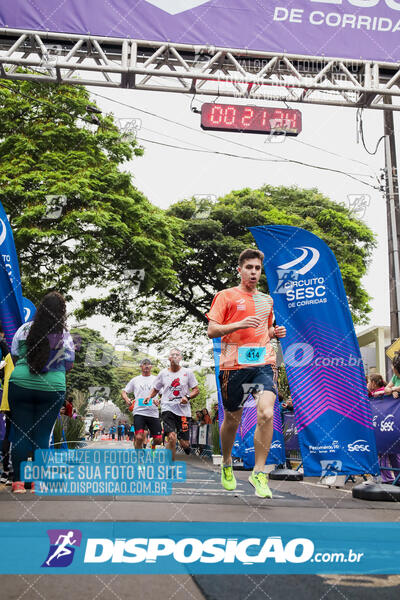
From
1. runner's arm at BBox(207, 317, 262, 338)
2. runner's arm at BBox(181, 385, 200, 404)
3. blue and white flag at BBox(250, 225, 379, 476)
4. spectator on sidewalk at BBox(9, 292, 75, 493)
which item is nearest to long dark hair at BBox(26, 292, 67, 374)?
spectator on sidewalk at BBox(9, 292, 75, 493)

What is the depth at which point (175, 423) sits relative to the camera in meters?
8.83

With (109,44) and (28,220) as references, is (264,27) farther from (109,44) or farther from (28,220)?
(28,220)

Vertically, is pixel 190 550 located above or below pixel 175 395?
below

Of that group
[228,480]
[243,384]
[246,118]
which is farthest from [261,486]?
[246,118]

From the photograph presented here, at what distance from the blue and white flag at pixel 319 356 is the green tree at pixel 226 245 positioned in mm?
17107

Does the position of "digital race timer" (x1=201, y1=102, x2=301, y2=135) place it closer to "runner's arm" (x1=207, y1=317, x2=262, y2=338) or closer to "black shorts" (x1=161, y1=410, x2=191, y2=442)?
"black shorts" (x1=161, y1=410, x2=191, y2=442)

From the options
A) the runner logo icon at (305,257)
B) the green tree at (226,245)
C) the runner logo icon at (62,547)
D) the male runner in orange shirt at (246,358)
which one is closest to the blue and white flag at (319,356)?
the runner logo icon at (305,257)

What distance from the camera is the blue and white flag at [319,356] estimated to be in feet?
21.2

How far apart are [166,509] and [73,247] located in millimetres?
12660

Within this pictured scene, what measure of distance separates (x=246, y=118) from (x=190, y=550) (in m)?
8.59

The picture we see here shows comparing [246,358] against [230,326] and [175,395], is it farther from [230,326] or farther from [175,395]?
[175,395]

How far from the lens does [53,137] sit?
1662 centimetres

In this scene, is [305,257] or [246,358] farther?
[305,257]

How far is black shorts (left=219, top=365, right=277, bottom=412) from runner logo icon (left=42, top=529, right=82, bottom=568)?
2.19 m
